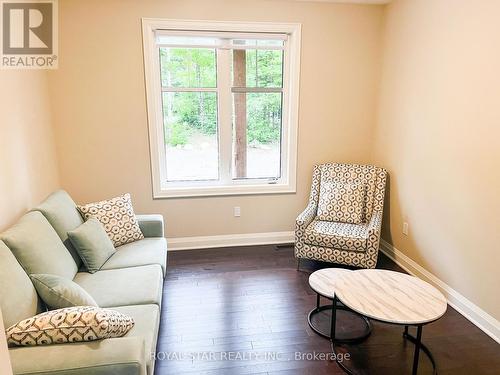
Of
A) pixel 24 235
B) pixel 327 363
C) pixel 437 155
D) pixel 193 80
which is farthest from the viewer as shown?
pixel 193 80

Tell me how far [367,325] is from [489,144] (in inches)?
59.7

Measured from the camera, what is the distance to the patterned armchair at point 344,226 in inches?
120

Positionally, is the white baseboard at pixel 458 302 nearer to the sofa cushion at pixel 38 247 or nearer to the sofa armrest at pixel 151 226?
the sofa armrest at pixel 151 226

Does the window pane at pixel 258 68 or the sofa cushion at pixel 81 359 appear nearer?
the sofa cushion at pixel 81 359

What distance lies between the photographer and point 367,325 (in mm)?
2420

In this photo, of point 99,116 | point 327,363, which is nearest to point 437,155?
point 327,363

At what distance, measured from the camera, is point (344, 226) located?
10.9ft

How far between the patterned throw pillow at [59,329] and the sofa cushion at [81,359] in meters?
0.02

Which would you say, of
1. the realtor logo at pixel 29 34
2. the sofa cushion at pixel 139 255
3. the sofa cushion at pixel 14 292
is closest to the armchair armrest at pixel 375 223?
the sofa cushion at pixel 139 255

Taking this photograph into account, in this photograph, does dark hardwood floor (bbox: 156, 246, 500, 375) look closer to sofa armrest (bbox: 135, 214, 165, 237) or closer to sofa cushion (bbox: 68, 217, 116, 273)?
sofa armrest (bbox: 135, 214, 165, 237)

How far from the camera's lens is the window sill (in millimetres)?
3628

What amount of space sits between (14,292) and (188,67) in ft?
8.79

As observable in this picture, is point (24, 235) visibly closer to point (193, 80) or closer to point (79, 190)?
point (79, 190)

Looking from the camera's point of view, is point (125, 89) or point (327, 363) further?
point (125, 89)
